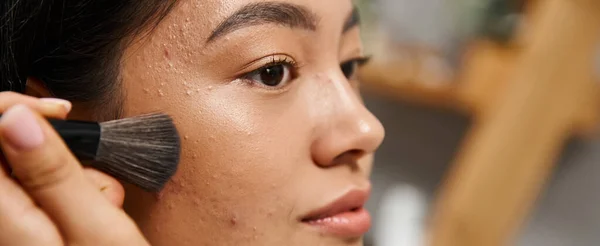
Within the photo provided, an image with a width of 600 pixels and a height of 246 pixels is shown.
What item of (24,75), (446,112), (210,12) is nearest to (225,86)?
(210,12)

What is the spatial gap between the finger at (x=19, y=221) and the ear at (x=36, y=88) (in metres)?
0.18

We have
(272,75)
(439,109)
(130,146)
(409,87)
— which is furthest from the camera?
(439,109)

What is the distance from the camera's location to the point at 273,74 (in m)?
0.63

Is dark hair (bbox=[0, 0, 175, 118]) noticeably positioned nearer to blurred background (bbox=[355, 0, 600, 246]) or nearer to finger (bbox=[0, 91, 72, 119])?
finger (bbox=[0, 91, 72, 119])

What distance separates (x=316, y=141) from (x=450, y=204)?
1.87 feet

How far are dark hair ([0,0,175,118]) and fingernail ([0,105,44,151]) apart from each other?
0.17 m

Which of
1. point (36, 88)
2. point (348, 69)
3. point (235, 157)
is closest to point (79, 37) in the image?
point (36, 88)

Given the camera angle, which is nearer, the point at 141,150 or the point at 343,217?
the point at 141,150

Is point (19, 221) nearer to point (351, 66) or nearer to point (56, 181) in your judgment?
point (56, 181)

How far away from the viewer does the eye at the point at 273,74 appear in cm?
62

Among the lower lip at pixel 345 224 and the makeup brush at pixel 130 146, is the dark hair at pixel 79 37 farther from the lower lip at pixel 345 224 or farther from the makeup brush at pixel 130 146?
the lower lip at pixel 345 224

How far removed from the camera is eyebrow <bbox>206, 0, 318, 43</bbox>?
60 centimetres

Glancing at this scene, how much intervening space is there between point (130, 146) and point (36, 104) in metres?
0.08

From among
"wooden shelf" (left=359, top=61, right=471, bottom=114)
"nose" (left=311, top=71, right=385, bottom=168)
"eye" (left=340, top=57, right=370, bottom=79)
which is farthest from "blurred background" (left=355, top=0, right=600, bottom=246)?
"nose" (left=311, top=71, right=385, bottom=168)
